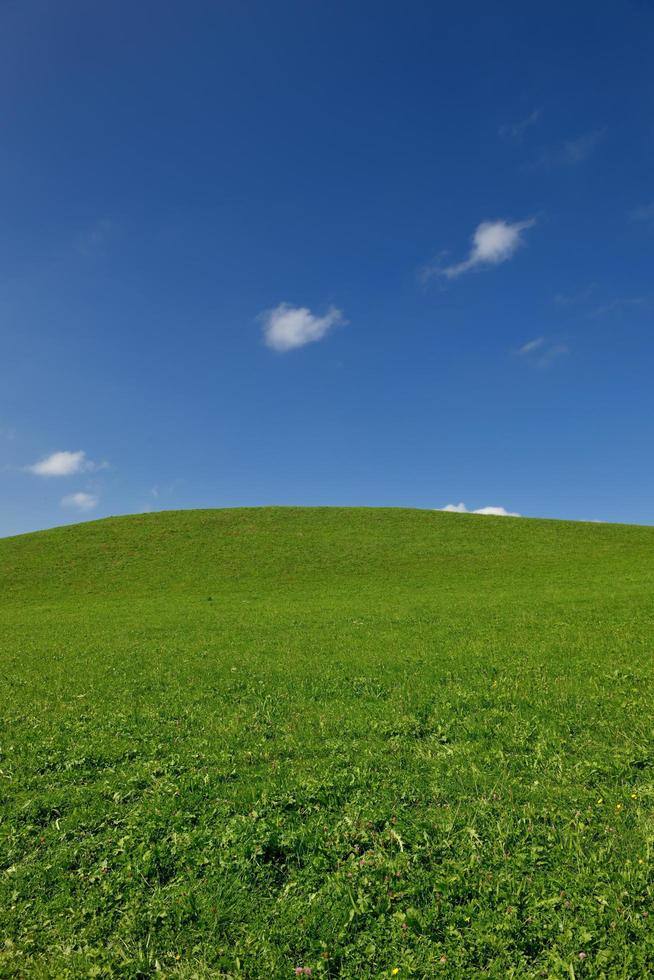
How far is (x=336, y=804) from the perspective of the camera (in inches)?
365

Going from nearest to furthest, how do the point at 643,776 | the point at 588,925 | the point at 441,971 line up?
the point at 441,971
the point at 588,925
the point at 643,776

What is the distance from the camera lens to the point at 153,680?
60.6 ft

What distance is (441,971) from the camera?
5.95 metres

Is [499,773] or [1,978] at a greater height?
[499,773]

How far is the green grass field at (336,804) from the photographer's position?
21.0 ft

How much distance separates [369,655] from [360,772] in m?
10.3

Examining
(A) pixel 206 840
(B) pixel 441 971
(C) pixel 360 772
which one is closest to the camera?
(B) pixel 441 971

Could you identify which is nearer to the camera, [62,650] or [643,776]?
[643,776]

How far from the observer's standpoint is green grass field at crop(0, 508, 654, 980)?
6398 millimetres

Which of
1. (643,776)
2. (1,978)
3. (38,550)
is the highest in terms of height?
(38,550)

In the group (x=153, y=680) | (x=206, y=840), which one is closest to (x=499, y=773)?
(x=206, y=840)

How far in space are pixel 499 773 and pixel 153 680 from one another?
41.4 feet

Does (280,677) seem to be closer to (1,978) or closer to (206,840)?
(206,840)

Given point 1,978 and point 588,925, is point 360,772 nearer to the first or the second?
point 588,925
